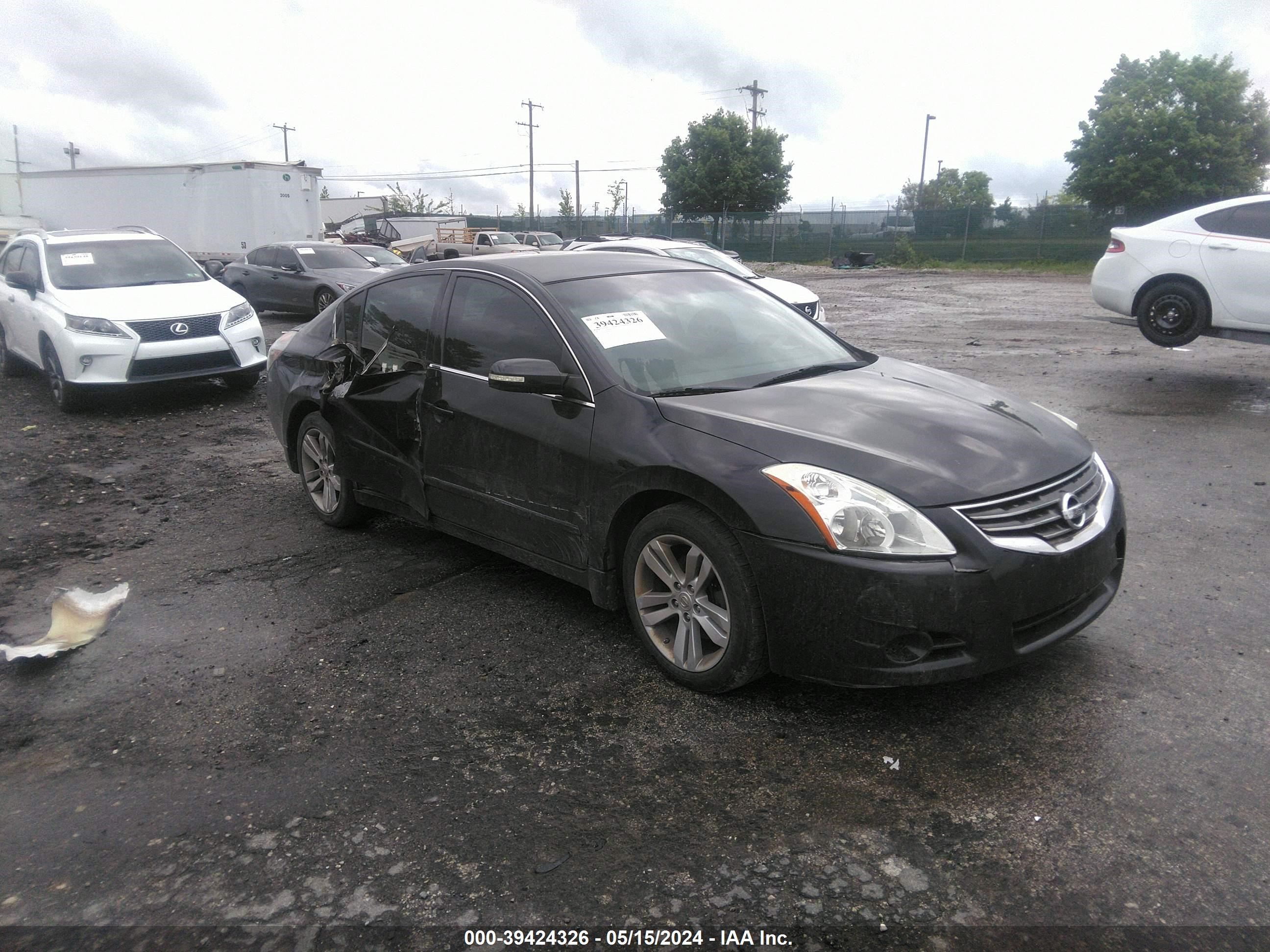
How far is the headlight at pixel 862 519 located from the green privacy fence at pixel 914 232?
1527 inches

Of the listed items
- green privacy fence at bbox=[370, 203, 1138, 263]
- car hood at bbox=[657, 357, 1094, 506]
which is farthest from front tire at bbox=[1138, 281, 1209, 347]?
green privacy fence at bbox=[370, 203, 1138, 263]

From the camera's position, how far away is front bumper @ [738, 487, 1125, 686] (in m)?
2.96

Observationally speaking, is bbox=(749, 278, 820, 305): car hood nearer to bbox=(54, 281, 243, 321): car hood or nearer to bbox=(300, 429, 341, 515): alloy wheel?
bbox=(54, 281, 243, 321): car hood

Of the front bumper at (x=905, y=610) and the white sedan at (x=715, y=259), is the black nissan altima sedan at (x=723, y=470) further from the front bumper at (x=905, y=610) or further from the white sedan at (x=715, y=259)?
the white sedan at (x=715, y=259)

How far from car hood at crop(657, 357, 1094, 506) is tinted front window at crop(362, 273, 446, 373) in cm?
166

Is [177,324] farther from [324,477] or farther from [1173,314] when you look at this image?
[1173,314]

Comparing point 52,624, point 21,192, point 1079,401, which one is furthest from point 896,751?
point 21,192

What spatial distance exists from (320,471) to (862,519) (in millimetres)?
3723

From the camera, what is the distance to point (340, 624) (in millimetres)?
4281

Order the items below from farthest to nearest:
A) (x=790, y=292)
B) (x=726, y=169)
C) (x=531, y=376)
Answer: (x=726, y=169) → (x=790, y=292) → (x=531, y=376)

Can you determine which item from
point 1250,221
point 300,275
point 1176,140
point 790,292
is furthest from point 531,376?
point 1176,140

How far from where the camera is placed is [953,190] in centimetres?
11106

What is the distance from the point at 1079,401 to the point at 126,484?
26.8ft

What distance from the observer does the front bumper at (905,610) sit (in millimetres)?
2959
